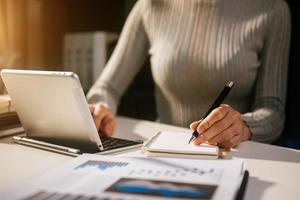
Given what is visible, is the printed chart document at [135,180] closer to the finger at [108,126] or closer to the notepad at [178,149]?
the notepad at [178,149]

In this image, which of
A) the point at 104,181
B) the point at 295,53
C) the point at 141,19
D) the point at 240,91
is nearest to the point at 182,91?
the point at 240,91

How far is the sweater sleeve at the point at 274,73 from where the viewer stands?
1.17 meters

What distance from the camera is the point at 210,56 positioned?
4.12 feet

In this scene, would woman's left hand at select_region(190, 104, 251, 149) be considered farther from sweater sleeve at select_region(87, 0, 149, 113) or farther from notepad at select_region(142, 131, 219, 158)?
sweater sleeve at select_region(87, 0, 149, 113)

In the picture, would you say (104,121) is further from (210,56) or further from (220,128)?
(210,56)

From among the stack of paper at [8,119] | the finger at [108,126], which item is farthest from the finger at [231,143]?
the stack of paper at [8,119]

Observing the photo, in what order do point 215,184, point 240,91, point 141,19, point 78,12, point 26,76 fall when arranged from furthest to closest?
point 78,12 → point 141,19 → point 240,91 → point 26,76 → point 215,184

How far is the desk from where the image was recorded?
0.61 m

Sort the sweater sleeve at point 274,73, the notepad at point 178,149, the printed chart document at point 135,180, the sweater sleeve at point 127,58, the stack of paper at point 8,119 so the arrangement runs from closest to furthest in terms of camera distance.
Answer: the printed chart document at point 135,180 → the notepad at point 178,149 → the stack of paper at point 8,119 → the sweater sleeve at point 274,73 → the sweater sleeve at point 127,58

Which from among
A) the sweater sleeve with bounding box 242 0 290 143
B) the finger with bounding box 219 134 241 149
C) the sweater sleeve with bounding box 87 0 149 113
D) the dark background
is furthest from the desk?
the dark background

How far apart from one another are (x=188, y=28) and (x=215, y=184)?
84 cm

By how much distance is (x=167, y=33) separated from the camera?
1348mm

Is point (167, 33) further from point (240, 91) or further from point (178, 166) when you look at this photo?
point (178, 166)

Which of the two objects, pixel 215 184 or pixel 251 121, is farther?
pixel 251 121
